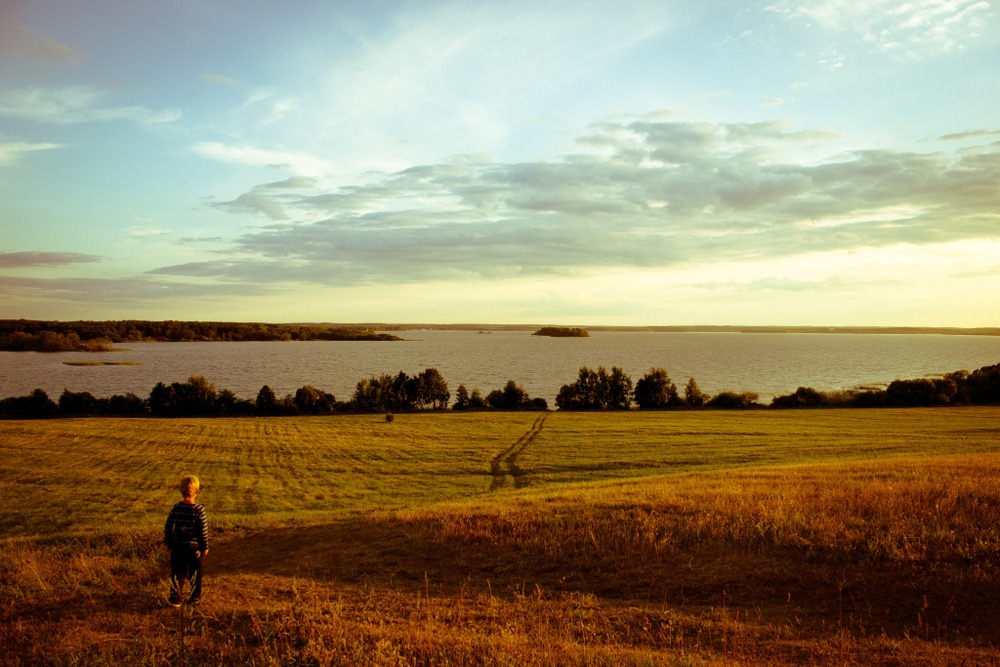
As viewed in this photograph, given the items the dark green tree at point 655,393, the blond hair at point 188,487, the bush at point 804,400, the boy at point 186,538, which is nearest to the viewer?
the blond hair at point 188,487

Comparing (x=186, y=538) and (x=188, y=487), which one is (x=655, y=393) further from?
(x=188, y=487)

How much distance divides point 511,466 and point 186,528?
35205 mm

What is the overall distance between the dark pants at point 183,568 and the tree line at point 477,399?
8510 centimetres

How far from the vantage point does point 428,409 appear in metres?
101

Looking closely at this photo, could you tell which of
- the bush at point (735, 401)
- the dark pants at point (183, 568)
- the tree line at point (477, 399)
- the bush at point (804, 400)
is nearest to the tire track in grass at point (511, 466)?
the dark pants at point (183, 568)

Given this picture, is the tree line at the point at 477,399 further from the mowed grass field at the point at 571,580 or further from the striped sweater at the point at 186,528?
the striped sweater at the point at 186,528

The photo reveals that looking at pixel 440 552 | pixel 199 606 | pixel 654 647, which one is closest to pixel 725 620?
pixel 654 647

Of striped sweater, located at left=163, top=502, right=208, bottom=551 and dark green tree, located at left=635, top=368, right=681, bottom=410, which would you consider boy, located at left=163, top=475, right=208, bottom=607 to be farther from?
dark green tree, located at left=635, top=368, right=681, bottom=410

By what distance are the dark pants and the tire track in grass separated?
25257 millimetres

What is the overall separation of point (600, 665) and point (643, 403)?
95584 mm

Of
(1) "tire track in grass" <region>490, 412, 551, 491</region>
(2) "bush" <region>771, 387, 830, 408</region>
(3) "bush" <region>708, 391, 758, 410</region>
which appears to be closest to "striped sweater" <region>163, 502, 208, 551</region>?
(1) "tire track in grass" <region>490, 412, 551, 491</region>

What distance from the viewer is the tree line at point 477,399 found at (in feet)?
294

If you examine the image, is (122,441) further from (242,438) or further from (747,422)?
(747,422)

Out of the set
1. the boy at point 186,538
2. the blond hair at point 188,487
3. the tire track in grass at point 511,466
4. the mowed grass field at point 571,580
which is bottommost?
the tire track in grass at point 511,466
